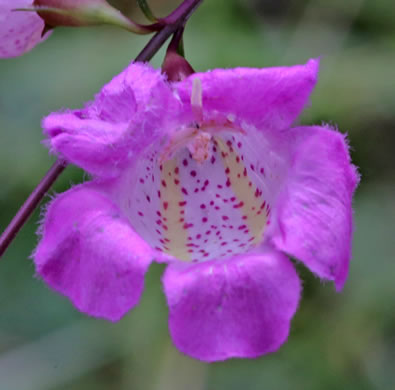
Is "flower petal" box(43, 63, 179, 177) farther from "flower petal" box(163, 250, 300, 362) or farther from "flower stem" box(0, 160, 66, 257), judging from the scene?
"flower petal" box(163, 250, 300, 362)

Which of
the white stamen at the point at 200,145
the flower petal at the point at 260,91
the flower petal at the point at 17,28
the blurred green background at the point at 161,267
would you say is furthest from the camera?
the blurred green background at the point at 161,267

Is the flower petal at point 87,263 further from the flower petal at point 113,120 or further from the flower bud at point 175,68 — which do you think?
the flower bud at point 175,68

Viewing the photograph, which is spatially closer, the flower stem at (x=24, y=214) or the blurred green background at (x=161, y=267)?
the flower stem at (x=24, y=214)

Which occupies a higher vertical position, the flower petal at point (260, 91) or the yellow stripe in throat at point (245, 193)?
the flower petal at point (260, 91)

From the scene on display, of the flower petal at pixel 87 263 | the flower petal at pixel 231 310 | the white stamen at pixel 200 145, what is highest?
the white stamen at pixel 200 145

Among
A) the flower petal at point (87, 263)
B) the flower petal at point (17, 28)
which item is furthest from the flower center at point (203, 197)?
the flower petal at point (17, 28)

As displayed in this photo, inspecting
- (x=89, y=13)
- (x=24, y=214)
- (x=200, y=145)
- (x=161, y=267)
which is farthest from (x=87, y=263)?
(x=161, y=267)

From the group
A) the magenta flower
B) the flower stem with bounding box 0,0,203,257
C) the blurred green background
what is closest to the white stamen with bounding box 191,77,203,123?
the magenta flower
